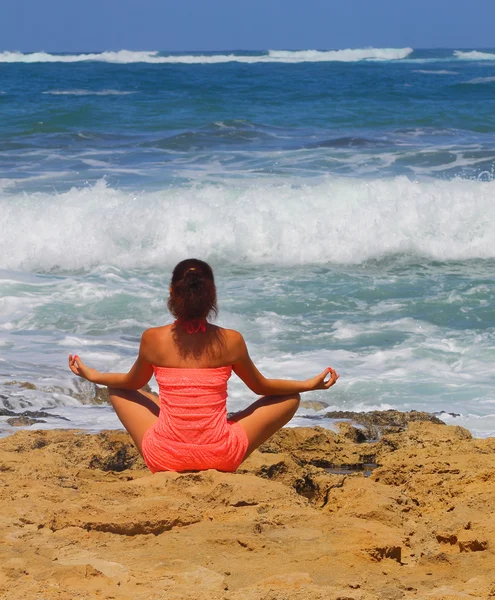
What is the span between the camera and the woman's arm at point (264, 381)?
11.9 feet

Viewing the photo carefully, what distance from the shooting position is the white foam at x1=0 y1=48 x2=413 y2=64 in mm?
53075

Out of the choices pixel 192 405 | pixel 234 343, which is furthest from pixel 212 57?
pixel 192 405

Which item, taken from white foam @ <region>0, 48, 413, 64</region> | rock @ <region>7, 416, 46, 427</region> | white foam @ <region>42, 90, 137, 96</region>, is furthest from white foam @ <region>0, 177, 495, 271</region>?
white foam @ <region>0, 48, 413, 64</region>

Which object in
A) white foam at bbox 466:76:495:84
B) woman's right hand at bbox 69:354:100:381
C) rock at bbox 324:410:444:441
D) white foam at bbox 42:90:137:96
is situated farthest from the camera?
white foam at bbox 466:76:495:84

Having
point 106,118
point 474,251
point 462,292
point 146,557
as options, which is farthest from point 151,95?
A: point 146,557

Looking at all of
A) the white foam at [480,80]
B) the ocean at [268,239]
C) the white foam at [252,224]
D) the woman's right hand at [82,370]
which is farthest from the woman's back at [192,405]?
the white foam at [480,80]

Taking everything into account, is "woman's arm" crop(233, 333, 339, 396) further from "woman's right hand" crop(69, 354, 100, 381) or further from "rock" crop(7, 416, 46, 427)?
"rock" crop(7, 416, 46, 427)

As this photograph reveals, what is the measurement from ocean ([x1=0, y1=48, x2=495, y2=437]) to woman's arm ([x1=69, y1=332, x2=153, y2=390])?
1452mm

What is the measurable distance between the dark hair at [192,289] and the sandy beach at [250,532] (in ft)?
2.10

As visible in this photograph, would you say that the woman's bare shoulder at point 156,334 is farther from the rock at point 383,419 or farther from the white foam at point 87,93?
the white foam at point 87,93

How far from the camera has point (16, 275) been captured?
31.5 feet

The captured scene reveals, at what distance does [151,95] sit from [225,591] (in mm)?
23184

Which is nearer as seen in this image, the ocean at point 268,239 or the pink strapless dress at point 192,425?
the pink strapless dress at point 192,425

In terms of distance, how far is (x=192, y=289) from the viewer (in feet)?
11.5
